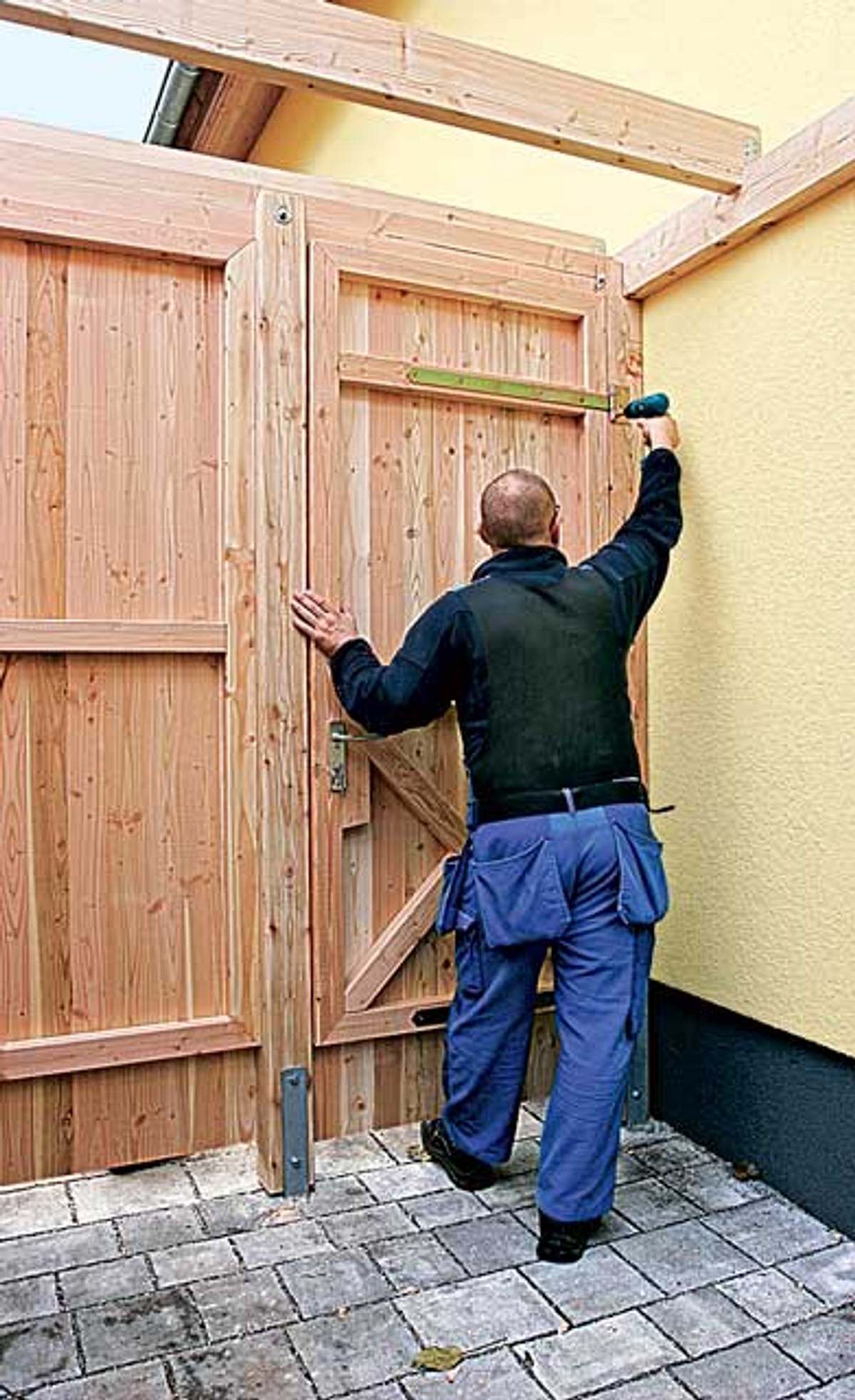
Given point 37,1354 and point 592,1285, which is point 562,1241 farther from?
point 37,1354

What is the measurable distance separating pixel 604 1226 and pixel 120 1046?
1.23 meters

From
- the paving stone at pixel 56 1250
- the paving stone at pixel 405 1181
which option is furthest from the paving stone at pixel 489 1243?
the paving stone at pixel 56 1250

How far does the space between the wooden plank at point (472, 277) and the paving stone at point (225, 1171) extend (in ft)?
7.56

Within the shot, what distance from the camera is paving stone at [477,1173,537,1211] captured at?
2.81m

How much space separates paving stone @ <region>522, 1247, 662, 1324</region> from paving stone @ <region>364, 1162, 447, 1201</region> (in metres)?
0.46

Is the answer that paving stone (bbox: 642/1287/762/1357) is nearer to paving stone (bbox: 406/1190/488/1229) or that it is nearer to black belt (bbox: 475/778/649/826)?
paving stone (bbox: 406/1190/488/1229)

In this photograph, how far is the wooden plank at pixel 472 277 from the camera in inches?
119

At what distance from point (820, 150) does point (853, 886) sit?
5.59 feet

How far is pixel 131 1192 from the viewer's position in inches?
114

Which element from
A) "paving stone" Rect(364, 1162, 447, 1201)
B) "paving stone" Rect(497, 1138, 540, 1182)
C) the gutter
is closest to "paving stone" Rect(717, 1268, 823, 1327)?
"paving stone" Rect(497, 1138, 540, 1182)

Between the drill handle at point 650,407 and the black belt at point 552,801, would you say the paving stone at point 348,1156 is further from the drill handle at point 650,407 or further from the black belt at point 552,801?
the drill handle at point 650,407

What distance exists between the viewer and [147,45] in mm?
2387

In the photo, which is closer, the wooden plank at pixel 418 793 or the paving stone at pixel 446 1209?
the paving stone at pixel 446 1209

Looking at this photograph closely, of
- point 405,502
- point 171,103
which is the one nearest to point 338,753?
point 405,502
